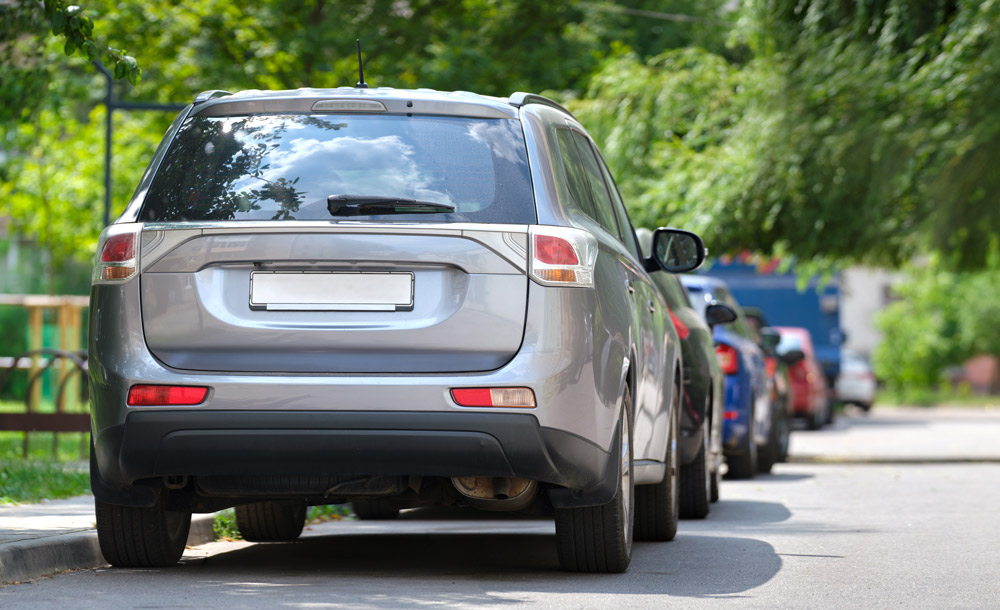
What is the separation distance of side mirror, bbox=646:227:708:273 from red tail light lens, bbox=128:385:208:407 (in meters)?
2.92

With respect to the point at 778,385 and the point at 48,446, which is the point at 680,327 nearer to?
the point at 778,385

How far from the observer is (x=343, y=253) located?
20.0ft

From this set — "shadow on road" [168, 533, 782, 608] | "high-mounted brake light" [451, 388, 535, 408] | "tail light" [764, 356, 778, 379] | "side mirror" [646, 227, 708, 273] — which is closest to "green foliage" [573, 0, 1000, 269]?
"tail light" [764, 356, 778, 379]

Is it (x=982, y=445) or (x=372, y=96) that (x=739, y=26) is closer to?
(x=982, y=445)

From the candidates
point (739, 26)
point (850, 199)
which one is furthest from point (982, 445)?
point (739, 26)

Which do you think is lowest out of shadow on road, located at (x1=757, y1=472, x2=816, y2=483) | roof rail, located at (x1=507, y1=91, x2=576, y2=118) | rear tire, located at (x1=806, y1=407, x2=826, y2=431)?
rear tire, located at (x1=806, y1=407, x2=826, y2=431)

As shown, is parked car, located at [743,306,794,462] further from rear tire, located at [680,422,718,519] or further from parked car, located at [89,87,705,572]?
parked car, located at [89,87,705,572]

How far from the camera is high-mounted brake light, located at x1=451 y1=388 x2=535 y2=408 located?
19.6ft

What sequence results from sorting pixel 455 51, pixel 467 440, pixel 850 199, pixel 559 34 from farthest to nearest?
pixel 559 34, pixel 455 51, pixel 850 199, pixel 467 440

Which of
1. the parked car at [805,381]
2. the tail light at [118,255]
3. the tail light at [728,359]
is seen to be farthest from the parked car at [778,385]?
the tail light at [118,255]

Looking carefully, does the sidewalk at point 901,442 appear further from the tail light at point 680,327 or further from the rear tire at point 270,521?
the rear tire at point 270,521

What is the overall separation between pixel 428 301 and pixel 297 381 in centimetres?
54

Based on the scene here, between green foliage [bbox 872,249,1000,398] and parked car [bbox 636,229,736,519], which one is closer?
parked car [bbox 636,229,736,519]

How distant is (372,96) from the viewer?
257 inches
